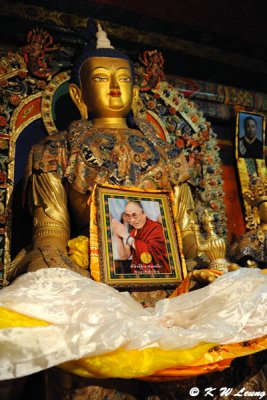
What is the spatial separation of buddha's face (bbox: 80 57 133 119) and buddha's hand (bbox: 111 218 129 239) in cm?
82

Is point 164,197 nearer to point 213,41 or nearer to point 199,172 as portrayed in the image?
point 199,172

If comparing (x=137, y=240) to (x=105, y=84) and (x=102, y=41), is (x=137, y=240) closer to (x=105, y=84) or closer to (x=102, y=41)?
(x=105, y=84)

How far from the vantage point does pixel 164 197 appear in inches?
107

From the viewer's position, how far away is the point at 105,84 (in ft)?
9.78

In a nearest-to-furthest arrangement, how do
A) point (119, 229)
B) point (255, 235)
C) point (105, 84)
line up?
point (119, 229) → point (255, 235) → point (105, 84)

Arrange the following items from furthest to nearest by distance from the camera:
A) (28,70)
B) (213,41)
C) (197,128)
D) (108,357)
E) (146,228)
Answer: (213,41) < (197,128) < (28,70) < (146,228) < (108,357)

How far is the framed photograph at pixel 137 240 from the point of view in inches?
92.7

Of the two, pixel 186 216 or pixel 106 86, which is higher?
pixel 106 86

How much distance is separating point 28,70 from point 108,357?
224cm

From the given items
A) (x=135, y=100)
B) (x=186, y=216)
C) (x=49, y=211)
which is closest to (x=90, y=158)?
(x=49, y=211)

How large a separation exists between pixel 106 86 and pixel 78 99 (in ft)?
0.73

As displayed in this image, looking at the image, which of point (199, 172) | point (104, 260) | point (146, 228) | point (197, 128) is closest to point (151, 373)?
point (104, 260)

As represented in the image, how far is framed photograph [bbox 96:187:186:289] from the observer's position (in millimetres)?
2354

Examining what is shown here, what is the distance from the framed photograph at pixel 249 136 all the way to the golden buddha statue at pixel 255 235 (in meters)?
0.67
